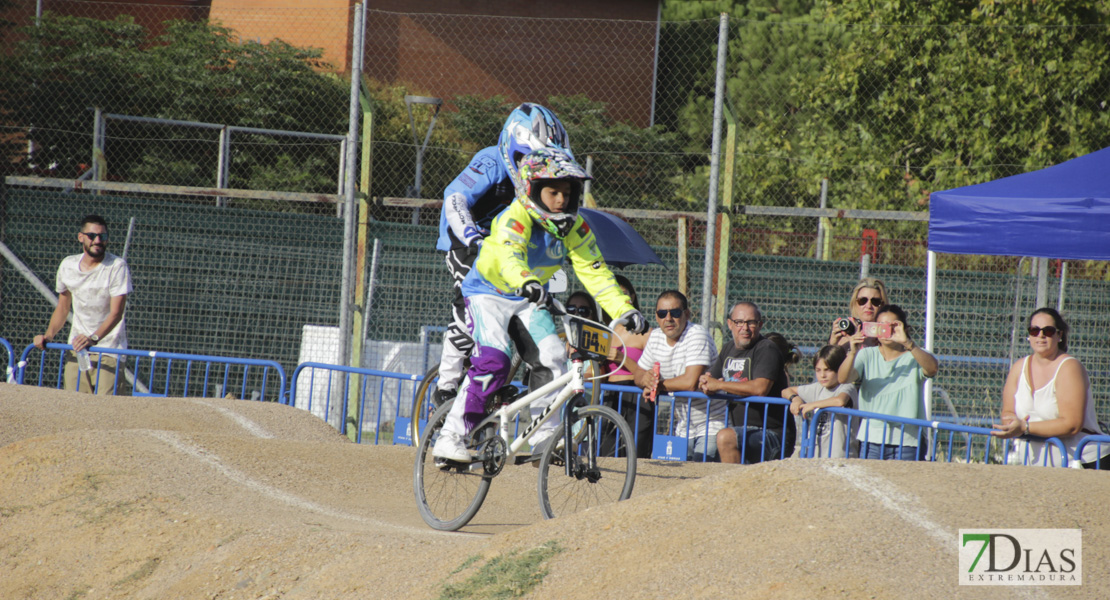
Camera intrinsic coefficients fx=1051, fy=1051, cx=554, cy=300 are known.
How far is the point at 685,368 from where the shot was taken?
7.98 m

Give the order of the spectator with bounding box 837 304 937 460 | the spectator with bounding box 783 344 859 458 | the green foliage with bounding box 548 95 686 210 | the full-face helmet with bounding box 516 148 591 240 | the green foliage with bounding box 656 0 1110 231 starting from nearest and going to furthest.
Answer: the full-face helmet with bounding box 516 148 591 240, the spectator with bounding box 837 304 937 460, the spectator with bounding box 783 344 859 458, the green foliage with bounding box 656 0 1110 231, the green foliage with bounding box 548 95 686 210

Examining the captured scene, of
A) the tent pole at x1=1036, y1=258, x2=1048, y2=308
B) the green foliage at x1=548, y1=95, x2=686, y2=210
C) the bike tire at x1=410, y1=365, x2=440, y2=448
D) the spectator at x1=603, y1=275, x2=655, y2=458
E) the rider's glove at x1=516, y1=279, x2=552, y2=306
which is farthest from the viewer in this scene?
the green foliage at x1=548, y1=95, x2=686, y2=210

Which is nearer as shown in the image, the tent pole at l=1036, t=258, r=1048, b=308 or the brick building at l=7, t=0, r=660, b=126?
the tent pole at l=1036, t=258, r=1048, b=308

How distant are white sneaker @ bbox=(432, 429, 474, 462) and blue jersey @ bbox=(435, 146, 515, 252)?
1.52 meters

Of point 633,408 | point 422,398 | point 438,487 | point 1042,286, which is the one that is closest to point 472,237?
point 438,487

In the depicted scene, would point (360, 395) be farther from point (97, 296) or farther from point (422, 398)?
point (97, 296)

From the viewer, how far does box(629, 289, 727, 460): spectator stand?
26.0 feet

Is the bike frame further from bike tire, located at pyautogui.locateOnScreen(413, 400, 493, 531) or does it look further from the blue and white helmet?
the blue and white helmet

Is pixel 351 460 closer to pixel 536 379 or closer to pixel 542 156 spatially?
pixel 536 379

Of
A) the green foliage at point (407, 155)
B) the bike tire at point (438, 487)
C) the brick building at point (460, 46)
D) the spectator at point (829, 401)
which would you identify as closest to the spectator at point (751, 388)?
the spectator at point (829, 401)

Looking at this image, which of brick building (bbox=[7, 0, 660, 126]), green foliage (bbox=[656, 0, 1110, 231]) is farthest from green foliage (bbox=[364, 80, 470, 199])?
green foliage (bbox=[656, 0, 1110, 231])

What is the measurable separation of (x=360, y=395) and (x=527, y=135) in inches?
174

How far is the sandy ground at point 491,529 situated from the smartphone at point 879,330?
1.75 meters

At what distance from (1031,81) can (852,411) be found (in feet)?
31.2
